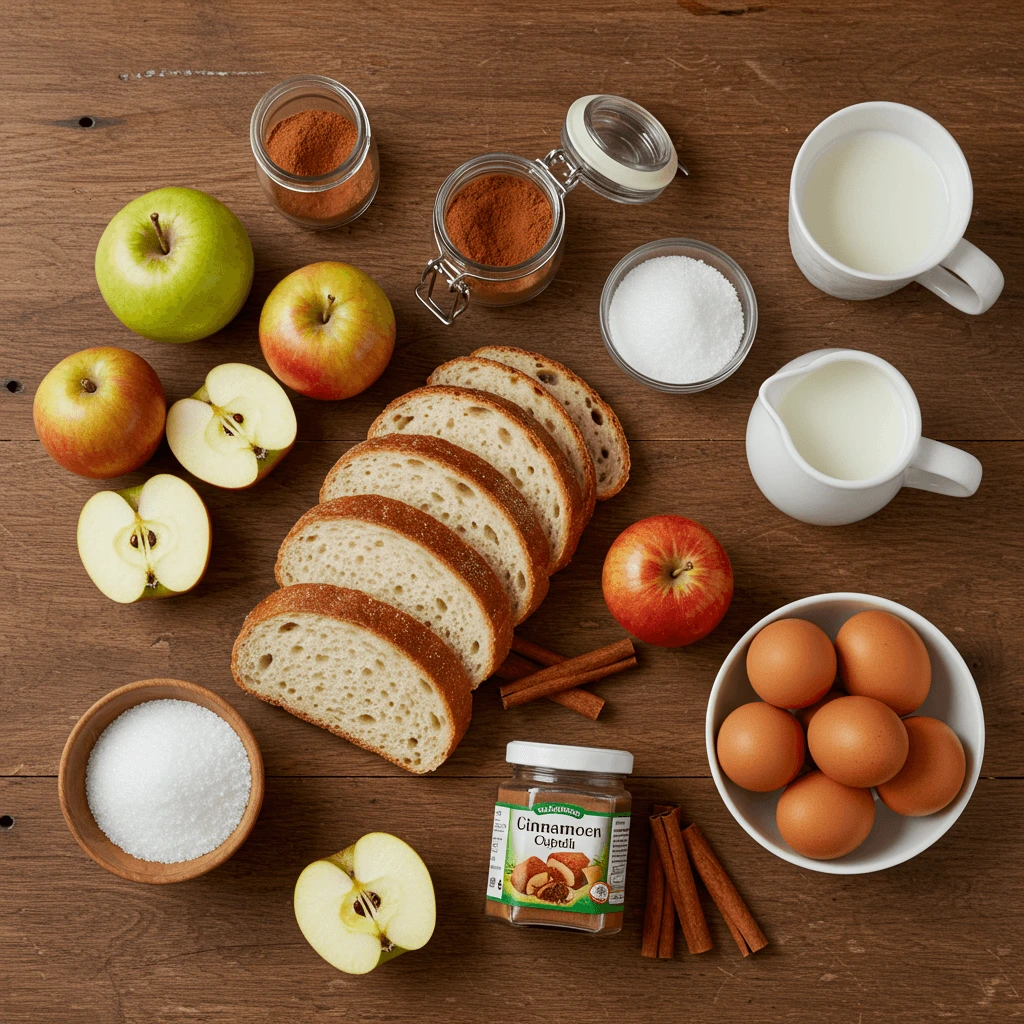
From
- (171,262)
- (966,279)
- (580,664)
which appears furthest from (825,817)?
(171,262)

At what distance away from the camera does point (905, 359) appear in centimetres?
136

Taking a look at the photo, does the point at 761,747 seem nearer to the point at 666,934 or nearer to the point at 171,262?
the point at 666,934

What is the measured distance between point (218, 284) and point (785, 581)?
0.89m

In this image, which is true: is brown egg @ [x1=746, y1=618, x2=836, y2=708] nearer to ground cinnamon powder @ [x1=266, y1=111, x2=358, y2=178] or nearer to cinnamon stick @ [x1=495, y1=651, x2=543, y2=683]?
cinnamon stick @ [x1=495, y1=651, x2=543, y2=683]

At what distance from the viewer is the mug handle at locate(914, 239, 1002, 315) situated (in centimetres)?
123

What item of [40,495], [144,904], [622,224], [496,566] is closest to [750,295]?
[622,224]

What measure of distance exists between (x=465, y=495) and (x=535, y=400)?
0.17 meters

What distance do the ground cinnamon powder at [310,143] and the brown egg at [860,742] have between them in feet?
3.22

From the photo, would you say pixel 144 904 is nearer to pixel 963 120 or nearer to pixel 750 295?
pixel 750 295

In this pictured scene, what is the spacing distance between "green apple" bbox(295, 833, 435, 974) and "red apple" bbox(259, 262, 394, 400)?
62 cm

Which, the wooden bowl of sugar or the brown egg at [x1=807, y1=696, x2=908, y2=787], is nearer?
the brown egg at [x1=807, y1=696, x2=908, y2=787]

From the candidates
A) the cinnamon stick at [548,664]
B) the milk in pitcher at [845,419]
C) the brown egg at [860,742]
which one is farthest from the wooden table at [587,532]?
the brown egg at [860,742]

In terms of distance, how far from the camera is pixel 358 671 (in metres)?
1.23

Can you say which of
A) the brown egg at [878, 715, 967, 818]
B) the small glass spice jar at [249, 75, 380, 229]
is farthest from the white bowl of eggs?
the small glass spice jar at [249, 75, 380, 229]
